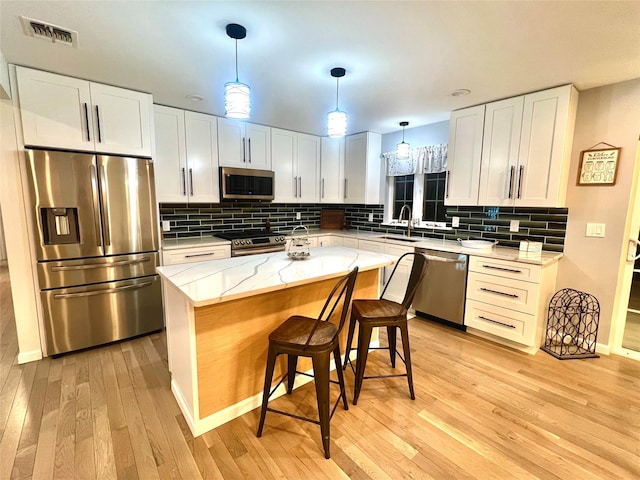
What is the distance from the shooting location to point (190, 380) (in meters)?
1.78

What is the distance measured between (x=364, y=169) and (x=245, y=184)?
1.73 meters

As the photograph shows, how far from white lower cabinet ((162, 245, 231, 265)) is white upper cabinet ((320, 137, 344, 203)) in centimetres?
183

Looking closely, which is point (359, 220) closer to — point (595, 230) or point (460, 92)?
point (460, 92)

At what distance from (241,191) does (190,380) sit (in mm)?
2470

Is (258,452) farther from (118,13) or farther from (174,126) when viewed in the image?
(174,126)

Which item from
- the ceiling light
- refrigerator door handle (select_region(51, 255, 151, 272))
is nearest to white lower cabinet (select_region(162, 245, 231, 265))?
refrigerator door handle (select_region(51, 255, 151, 272))

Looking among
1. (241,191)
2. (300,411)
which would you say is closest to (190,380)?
(300,411)

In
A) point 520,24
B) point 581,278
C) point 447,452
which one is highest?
point 520,24

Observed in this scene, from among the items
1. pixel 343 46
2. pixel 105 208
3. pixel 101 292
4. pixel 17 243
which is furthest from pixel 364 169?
pixel 17 243

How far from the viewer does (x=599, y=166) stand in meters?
2.65

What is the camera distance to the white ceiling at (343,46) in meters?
1.62

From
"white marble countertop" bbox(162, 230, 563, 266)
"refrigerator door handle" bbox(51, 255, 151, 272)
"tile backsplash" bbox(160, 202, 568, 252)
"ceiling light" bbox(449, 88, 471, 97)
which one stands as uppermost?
"ceiling light" bbox(449, 88, 471, 97)

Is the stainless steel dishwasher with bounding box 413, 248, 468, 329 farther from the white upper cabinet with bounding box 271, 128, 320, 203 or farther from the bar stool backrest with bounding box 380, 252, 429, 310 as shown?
the white upper cabinet with bounding box 271, 128, 320, 203

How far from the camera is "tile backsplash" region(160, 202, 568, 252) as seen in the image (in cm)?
303
